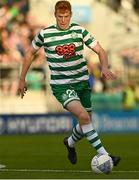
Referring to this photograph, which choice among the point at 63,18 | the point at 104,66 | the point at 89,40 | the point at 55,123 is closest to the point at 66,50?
the point at 89,40

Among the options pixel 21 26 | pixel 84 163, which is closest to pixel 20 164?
pixel 84 163

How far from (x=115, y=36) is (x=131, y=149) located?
20.6 metres

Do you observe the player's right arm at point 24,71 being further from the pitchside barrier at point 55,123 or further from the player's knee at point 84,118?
the pitchside barrier at point 55,123

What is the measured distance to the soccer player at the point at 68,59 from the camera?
1121 cm

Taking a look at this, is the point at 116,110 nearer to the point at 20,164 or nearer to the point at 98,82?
the point at 98,82

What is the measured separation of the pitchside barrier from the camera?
1051 inches

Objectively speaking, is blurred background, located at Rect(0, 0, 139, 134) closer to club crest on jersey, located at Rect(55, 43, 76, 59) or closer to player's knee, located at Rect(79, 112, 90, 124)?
club crest on jersey, located at Rect(55, 43, 76, 59)

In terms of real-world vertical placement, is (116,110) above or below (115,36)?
below

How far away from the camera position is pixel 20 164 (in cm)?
1315

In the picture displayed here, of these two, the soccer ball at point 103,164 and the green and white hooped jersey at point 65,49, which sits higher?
the green and white hooped jersey at point 65,49

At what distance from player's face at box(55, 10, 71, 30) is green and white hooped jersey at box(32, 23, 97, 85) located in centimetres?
7

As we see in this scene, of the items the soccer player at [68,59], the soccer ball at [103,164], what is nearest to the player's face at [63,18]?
the soccer player at [68,59]

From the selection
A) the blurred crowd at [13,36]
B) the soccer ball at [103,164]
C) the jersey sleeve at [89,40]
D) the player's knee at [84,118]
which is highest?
the blurred crowd at [13,36]

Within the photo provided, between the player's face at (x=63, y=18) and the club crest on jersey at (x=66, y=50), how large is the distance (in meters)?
0.23
